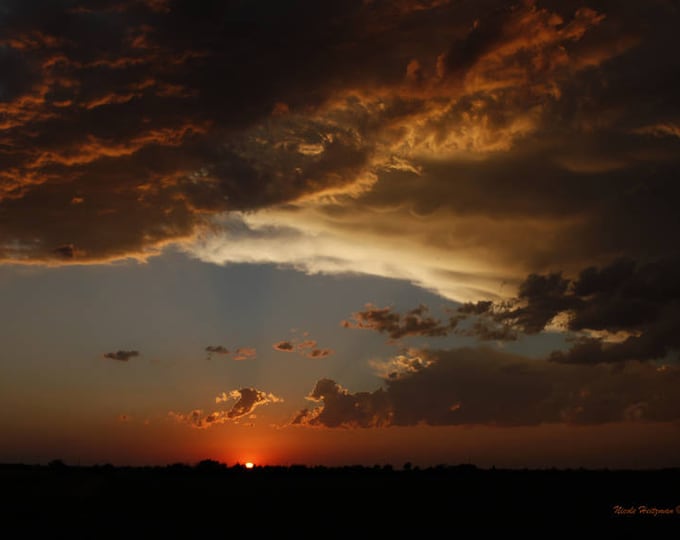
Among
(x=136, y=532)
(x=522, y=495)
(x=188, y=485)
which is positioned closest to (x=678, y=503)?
(x=522, y=495)

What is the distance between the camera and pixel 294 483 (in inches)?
3794

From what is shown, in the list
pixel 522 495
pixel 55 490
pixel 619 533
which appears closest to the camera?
pixel 619 533

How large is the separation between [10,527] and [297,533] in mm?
24690

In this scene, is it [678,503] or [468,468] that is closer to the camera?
[678,503]

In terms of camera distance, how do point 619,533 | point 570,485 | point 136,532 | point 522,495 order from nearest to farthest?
point 136,532
point 619,533
point 522,495
point 570,485

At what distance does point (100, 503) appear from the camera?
73688mm

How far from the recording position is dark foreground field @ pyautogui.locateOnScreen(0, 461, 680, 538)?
64.2 metres

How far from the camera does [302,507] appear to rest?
244 feet

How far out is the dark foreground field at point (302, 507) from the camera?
64.2m

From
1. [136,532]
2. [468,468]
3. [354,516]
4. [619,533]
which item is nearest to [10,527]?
[136,532]

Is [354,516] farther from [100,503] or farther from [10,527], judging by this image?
[10,527]

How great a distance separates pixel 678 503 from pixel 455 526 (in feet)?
126

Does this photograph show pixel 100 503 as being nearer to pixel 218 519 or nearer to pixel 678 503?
pixel 218 519

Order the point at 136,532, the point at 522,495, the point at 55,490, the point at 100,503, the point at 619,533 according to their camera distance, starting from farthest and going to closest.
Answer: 1. the point at 522,495
2. the point at 55,490
3. the point at 100,503
4. the point at 619,533
5. the point at 136,532
